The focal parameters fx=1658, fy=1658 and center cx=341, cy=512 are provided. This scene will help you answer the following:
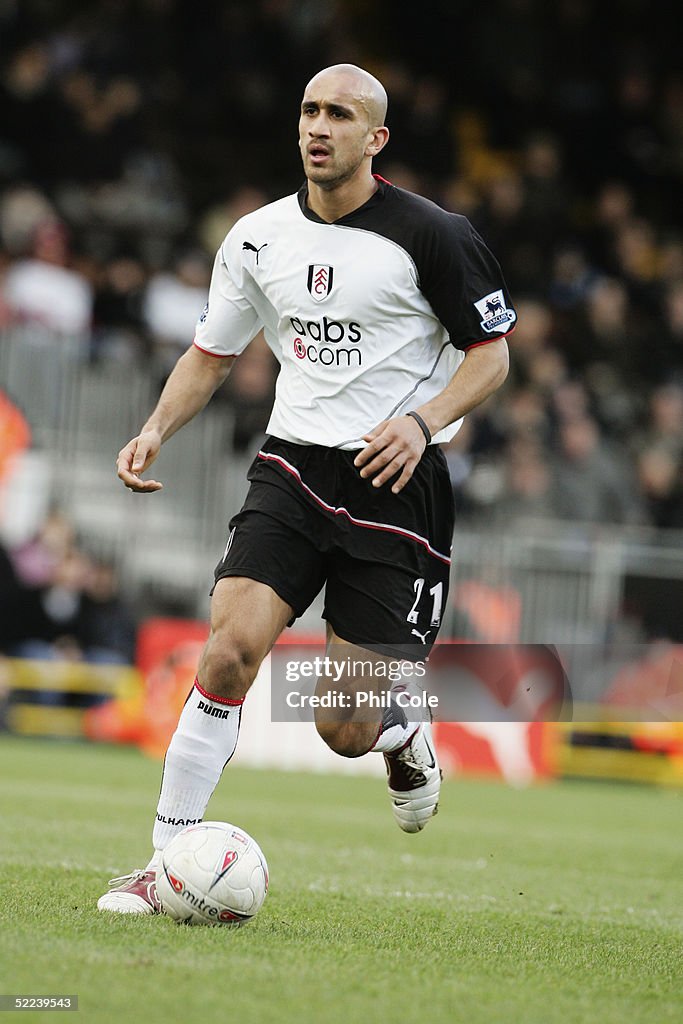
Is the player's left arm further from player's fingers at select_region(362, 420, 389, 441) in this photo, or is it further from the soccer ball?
the soccer ball

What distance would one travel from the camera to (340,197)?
568cm

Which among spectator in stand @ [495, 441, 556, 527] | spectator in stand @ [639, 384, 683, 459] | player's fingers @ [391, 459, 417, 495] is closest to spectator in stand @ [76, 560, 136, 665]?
spectator in stand @ [495, 441, 556, 527]

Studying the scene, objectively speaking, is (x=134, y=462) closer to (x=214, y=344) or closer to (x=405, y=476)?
(x=214, y=344)

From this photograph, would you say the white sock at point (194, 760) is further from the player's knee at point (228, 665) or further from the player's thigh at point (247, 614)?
the player's thigh at point (247, 614)

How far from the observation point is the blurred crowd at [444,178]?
15.5m

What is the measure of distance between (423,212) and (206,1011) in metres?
2.96

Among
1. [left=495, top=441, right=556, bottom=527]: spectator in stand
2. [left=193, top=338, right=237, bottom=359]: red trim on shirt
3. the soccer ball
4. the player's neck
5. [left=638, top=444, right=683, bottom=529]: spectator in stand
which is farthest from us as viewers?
[left=638, top=444, right=683, bottom=529]: spectator in stand

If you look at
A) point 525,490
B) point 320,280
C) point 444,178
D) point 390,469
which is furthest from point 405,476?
point 444,178

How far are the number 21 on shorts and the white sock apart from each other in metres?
0.74

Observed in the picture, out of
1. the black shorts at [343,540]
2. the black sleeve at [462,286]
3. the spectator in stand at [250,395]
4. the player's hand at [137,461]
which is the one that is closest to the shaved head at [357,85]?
the black sleeve at [462,286]

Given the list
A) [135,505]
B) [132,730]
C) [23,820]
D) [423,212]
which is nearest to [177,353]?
[135,505]

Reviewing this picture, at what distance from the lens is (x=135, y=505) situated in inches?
628

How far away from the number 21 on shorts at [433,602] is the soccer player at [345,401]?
1 centimetres

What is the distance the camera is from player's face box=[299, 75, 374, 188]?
18.2 ft
